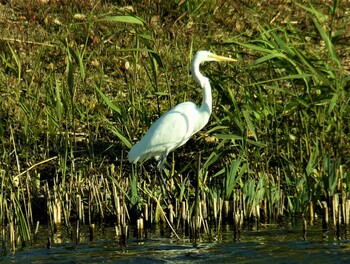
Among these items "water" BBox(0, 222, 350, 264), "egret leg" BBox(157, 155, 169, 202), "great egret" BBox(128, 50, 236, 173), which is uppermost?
"great egret" BBox(128, 50, 236, 173)

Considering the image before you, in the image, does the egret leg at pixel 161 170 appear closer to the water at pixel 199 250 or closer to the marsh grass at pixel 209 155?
the marsh grass at pixel 209 155

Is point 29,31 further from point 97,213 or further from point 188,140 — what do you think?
point 97,213

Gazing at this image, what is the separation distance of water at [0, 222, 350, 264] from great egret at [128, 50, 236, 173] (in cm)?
144

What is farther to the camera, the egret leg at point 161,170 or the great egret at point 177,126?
the great egret at point 177,126

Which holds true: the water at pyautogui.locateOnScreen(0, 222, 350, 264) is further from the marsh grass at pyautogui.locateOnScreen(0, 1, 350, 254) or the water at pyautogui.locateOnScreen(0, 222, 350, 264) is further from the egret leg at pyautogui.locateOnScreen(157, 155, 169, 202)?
the egret leg at pyautogui.locateOnScreen(157, 155, 169, 202)

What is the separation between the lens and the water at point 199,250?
6184 millimetres

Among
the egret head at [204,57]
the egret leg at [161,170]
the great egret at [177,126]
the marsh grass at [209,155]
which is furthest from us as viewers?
the egret head at [204,57]

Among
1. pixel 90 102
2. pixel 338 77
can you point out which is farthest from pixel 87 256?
pixel 90 102

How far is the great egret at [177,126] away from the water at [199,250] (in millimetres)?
1440

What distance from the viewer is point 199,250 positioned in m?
6.36

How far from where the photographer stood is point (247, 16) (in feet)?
38.9

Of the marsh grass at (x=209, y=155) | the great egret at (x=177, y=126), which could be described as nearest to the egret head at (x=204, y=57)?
the great egret at (x=177, y=126)

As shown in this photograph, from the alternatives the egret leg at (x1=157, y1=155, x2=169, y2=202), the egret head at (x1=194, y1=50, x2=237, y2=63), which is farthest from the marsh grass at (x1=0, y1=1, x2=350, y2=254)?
the egret head at (x1=194, y1=50, x2=237, y2=63)

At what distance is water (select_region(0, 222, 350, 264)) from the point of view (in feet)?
20.3
